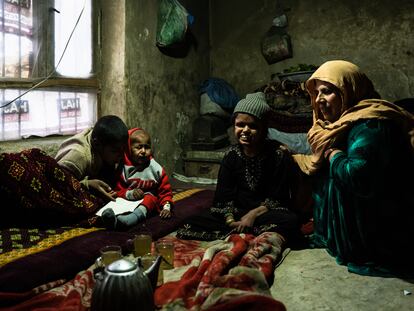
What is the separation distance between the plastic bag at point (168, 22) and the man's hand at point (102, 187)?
2639mm

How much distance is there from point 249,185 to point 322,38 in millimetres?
3836

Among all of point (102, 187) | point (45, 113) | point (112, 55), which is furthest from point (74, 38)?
point (102, 187)

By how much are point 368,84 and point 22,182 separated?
2.56 metres

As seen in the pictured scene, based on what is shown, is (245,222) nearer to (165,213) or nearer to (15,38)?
(165,213)

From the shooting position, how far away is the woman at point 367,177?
2.52 meters

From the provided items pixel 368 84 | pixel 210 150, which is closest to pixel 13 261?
pixel 368 84

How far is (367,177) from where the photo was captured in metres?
2.49

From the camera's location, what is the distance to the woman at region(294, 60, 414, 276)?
2516 mm

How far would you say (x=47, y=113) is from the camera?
173 inches

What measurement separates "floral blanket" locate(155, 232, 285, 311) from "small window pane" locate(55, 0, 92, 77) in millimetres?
2613

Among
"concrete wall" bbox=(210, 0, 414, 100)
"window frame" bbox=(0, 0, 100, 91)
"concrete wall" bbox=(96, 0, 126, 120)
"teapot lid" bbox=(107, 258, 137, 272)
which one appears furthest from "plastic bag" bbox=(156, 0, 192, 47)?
"teapot lid" bbox=(107, 258, 137, 272)

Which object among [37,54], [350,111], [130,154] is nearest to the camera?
[350,111]

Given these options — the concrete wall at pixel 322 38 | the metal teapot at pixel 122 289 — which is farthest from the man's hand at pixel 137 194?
the concrete wall at pixel 322 38

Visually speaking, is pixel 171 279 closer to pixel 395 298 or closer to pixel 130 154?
pixel 395 298
